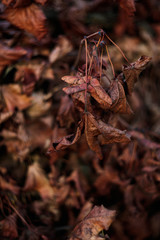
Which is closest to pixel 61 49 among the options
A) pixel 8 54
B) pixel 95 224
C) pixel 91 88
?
pixel 8 54

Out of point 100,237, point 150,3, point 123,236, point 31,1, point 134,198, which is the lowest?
point 123,236

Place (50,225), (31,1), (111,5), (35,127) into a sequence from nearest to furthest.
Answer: (31,1) < (50,225) < (35,127) < (111,5)

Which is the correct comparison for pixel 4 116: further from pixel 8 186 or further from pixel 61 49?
pixel 61 49

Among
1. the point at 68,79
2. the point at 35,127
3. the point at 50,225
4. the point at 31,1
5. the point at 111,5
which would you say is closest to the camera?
the point at 68,79

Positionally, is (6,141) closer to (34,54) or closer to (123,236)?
(34,54)

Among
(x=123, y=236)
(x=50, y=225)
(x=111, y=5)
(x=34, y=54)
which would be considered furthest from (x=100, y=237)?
(x=111, y=5)

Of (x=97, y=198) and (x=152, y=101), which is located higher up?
(x=152, y=101)

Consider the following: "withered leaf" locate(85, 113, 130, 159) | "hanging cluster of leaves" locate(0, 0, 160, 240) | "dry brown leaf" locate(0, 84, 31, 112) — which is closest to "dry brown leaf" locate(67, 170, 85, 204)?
"hanging cluster of leaves" locate(0, 0, 160, 240)

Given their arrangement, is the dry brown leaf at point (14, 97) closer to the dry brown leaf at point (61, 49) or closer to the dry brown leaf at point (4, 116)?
the dry brown leaf at point (4, 116)
